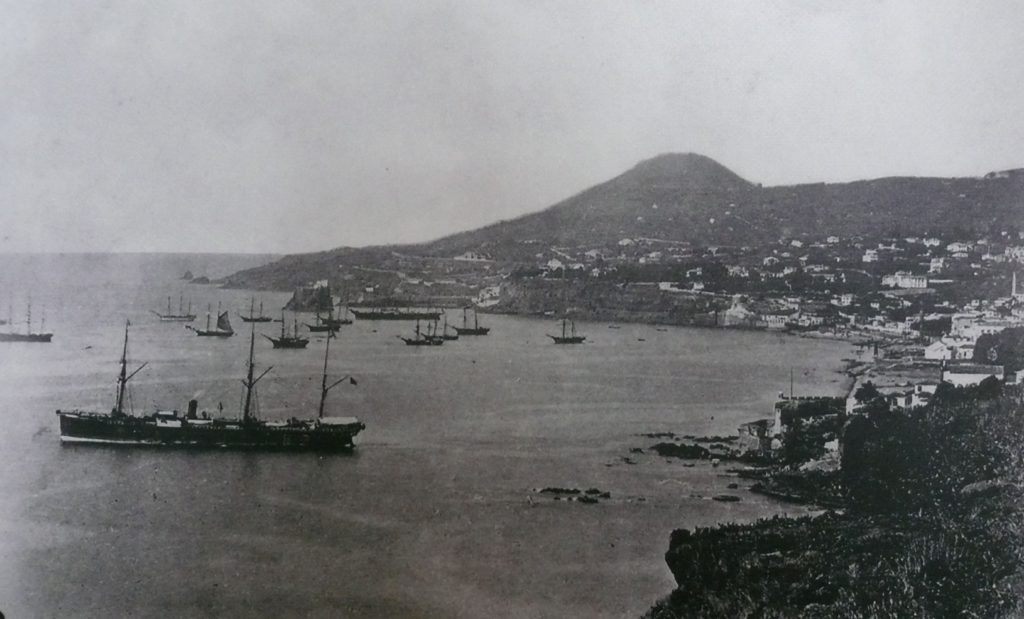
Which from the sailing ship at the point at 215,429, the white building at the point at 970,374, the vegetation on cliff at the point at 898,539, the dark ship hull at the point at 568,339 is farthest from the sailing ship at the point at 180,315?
the white building at the point at 970,374

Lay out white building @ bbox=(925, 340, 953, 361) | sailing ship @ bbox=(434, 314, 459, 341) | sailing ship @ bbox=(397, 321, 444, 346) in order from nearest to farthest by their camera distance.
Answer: white building @ bbox=(925, 340, 953, 361) → sailing ship @ bbox=(434, 314, 459, 341) → sailing ship @ bbox=(397, 321, 444, 346)

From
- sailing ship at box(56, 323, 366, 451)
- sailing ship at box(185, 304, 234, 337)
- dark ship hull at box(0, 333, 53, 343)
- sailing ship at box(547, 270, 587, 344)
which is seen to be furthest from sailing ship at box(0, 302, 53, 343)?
sailing ship at box(547, 270, 587, 344)

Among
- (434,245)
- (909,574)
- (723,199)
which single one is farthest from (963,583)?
(434,245)

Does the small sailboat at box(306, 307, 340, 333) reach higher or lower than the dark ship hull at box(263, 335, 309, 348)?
higher

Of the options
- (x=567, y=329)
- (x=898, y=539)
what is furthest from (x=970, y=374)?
(x=567, y=329)

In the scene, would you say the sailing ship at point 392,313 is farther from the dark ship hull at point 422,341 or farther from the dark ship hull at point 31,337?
the dark ship hull at point 31,337

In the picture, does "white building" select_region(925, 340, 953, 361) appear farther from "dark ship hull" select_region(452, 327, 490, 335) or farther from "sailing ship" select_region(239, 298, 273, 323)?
"sailing ship" select_region(239, 298, 273, 323)

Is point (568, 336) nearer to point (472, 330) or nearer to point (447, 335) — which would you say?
point (472, 330)
